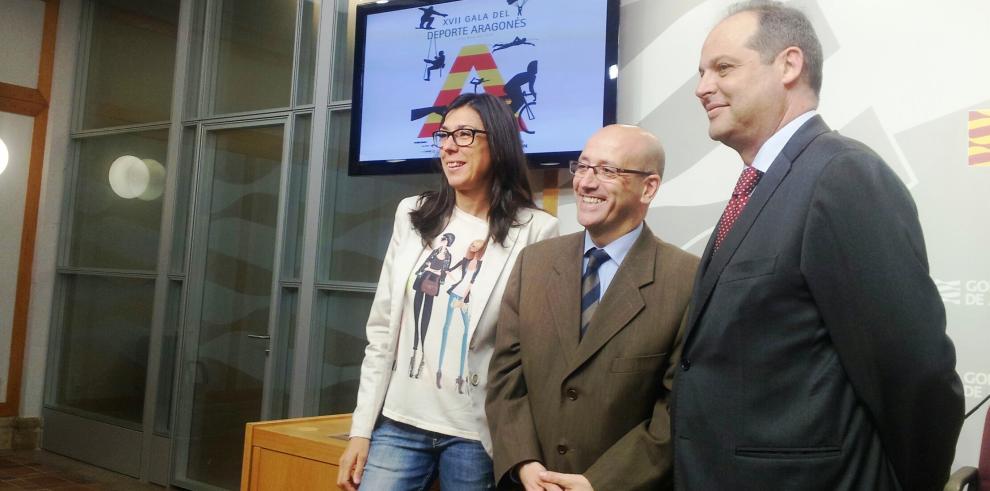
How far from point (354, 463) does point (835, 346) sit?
1.13 meters

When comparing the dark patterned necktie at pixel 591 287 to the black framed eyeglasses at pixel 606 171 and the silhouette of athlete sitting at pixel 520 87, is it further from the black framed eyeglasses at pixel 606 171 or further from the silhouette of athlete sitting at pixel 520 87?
the silhouette of athlete sitting at pixel 520 87

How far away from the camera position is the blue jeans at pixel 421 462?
6.19 feet

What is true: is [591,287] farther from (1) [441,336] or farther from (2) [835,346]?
(2) [835,346]

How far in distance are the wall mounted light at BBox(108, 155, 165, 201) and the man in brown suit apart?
4.16 metres

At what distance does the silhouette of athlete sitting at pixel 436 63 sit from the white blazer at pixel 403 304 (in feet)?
4.76

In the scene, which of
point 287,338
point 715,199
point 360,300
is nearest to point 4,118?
point 287,338

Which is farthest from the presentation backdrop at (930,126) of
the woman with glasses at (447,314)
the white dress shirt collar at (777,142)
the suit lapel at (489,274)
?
the white dress shirt collar at (777,142)

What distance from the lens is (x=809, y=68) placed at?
1.48 meters

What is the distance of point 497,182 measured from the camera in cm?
208

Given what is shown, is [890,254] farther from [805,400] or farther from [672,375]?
[672,375]

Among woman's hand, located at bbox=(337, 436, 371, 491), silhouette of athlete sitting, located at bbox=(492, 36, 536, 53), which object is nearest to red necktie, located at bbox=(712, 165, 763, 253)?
woman's hand, located at bbox=(337, 436, 371, 491)

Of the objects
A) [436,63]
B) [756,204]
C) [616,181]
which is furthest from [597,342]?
[436,63]

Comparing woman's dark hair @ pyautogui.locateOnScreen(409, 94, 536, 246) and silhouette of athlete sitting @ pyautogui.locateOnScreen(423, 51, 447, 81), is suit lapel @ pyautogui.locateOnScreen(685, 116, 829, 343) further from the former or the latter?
silhouette of athlete sitting @ pyautogui.locateOnScreen(423, 51, 447, 81)

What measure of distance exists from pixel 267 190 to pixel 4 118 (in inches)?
90.4
